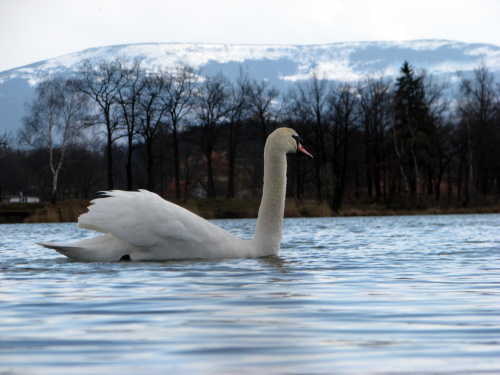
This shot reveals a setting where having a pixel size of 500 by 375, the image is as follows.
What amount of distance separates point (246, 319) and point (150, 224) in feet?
13.9

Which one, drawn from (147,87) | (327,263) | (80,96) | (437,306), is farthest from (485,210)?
(437,306)

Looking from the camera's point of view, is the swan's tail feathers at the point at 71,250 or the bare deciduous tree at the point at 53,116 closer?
the swan's tail feathers at the point at 71,250

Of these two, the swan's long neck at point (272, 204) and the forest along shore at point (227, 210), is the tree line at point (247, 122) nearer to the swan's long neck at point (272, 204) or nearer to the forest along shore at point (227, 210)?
the forest along shore at point (227, 210)

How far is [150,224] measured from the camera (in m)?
8.77

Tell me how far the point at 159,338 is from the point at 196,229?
4957 millimetres

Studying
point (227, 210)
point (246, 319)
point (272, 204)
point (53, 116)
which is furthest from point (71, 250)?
point (53, 116)

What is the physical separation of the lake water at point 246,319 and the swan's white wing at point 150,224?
207 millimetres

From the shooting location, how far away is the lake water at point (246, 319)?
3.38 m

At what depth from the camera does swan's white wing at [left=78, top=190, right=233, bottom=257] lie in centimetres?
877

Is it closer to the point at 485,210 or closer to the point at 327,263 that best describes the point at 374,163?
the point at 485,210

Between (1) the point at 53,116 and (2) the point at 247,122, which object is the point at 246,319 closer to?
(1) the point at 53,116

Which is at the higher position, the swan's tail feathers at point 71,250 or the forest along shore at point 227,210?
the forest along shore at point 227,210

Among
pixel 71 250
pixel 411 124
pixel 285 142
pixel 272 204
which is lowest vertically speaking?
pixel 71 250

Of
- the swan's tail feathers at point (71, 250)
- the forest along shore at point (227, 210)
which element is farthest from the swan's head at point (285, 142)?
the forest along shore at point (227, 210)
